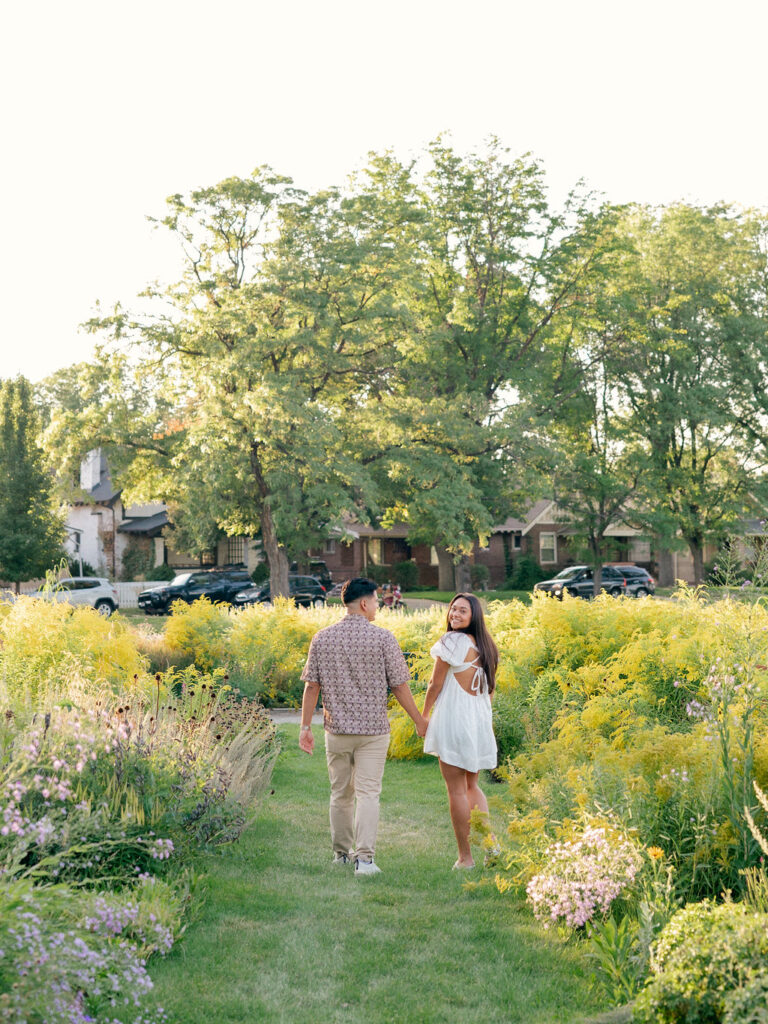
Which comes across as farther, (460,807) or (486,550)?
(486,550)

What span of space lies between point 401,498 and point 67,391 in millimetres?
36122

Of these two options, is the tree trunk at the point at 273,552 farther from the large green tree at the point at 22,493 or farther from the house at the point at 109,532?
the house at the point at 109,532

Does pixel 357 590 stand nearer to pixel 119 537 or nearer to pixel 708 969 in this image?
pixel 708 969

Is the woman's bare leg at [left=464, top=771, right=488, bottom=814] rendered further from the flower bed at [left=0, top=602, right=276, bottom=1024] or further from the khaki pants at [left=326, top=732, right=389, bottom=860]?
the flower bed at [left=0, top=602, right=276, bottom=1024]

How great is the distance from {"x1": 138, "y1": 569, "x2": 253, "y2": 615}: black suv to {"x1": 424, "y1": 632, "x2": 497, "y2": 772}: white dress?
28083mm

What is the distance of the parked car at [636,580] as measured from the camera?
46.2 metres

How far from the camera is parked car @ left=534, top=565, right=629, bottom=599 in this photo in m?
44.2

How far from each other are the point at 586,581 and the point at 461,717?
128ft

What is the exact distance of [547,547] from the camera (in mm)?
56688

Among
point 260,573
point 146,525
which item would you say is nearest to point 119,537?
point 146,525

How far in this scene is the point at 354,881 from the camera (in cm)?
648

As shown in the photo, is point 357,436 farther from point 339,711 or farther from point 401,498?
point 339,711

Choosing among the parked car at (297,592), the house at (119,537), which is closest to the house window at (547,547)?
the house at (119,537)

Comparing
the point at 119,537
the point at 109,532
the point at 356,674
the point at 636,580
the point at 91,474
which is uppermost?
the point at 91,474
